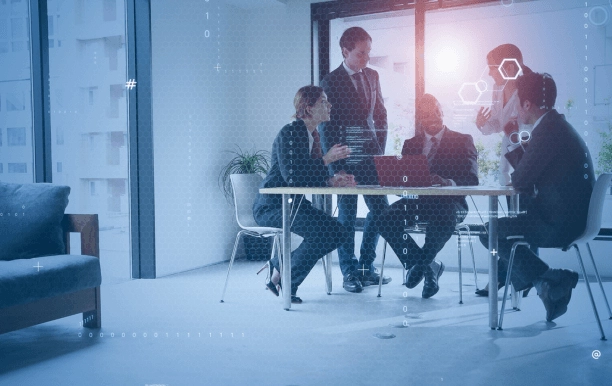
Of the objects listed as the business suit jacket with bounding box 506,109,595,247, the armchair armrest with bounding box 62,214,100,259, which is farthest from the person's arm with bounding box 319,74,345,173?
the armchair armrest with bounding box 62,214,100,259

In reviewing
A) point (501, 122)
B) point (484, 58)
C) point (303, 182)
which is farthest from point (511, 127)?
point (303, 182)

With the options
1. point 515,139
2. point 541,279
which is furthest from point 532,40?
point 541,279

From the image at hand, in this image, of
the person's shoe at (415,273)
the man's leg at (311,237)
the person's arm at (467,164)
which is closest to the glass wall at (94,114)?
the man's leg at (311,237)

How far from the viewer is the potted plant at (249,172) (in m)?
4.63

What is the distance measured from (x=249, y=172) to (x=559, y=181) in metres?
2.73

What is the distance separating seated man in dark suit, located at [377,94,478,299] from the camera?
3418 millimetres

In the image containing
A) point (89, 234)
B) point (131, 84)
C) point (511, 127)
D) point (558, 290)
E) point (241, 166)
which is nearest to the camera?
point (558, 290)

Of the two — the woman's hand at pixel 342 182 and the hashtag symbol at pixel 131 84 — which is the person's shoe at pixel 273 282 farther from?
the hashtag symbol at pixel 131 84

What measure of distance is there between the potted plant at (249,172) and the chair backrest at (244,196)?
992mm

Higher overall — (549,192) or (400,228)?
(549,192)

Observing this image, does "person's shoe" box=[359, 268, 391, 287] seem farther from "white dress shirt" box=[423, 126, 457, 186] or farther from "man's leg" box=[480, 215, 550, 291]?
"man's leg" box=[480, 215, 550, 291]

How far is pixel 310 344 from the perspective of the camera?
95.9 inches

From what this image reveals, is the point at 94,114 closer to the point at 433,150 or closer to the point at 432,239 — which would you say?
the point at 433,150

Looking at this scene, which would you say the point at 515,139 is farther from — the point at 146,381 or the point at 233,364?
the point at 146,381
